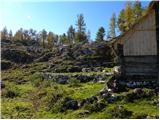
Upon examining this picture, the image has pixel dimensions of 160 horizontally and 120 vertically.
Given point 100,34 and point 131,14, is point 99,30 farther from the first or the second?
point 131,14

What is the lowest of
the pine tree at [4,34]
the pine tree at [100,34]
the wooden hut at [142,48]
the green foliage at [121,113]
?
the green foliage at [121,113]

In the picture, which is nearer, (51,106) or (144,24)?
(51,106)

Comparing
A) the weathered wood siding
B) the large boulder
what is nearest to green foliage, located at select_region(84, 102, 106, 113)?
the large boulder

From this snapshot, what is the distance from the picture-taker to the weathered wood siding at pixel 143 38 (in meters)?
23.0

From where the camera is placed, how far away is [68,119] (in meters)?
17.5

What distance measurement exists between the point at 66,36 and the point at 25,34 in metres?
29.3

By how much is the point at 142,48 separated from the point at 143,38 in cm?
75

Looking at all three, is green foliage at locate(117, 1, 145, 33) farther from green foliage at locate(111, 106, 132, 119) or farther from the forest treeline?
green foliage at locate(111, 106, 132, 119)

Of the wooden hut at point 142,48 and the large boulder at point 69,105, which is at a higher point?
the wooden hut at point 142,48

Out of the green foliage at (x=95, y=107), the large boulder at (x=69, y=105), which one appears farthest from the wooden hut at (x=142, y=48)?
the green foliage at (x=95, y=107)

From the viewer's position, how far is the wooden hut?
22.9 meters

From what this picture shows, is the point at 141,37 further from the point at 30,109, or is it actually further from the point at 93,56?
the point at 93,56

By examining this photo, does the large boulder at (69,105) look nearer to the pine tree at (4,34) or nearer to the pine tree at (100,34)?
the pine tree at (100,34)

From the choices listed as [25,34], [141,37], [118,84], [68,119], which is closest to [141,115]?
[68,119]
